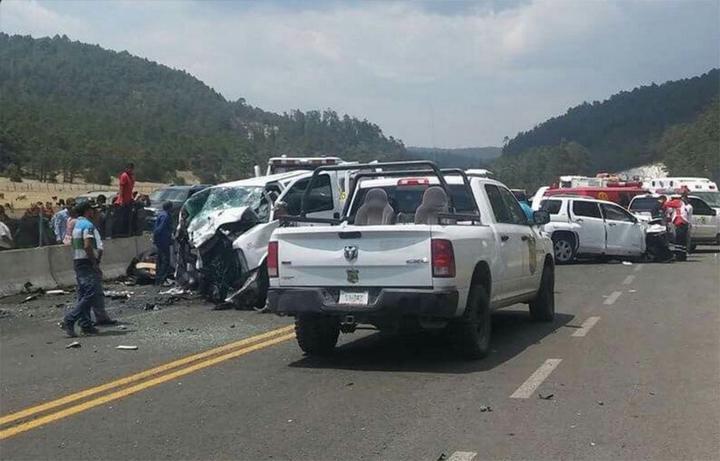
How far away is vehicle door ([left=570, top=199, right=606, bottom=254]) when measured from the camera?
2278 centimetres

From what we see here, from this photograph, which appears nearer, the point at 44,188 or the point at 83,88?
the point at 44,188

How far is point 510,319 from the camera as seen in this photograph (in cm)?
1254

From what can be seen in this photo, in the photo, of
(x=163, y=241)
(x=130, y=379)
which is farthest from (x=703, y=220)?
(x=130, y=379)

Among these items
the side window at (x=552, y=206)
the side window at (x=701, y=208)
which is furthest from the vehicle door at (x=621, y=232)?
the side window at (x=701, y=208)

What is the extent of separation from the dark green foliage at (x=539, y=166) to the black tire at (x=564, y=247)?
7.65 meters

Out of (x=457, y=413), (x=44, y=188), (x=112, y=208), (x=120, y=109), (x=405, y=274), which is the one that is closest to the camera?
(x=457, y=413)

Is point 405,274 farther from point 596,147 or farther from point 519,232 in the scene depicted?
point 596,147

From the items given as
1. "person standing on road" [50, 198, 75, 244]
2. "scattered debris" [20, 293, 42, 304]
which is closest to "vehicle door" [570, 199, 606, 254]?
"person standing on road" [50, 198, 75, 244]

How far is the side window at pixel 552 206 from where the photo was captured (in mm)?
23000

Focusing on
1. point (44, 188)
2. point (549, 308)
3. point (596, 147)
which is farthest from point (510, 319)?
point (596, 147)

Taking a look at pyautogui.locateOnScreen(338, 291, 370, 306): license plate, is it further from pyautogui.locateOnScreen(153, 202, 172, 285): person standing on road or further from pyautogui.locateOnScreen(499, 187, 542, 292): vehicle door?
pyautogui.locateOnScreen(153, 202, 172, 285): person standing on road

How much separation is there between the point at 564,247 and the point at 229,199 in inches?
430

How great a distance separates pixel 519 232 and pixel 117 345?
504 centimetres

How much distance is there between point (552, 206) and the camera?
23.2m
